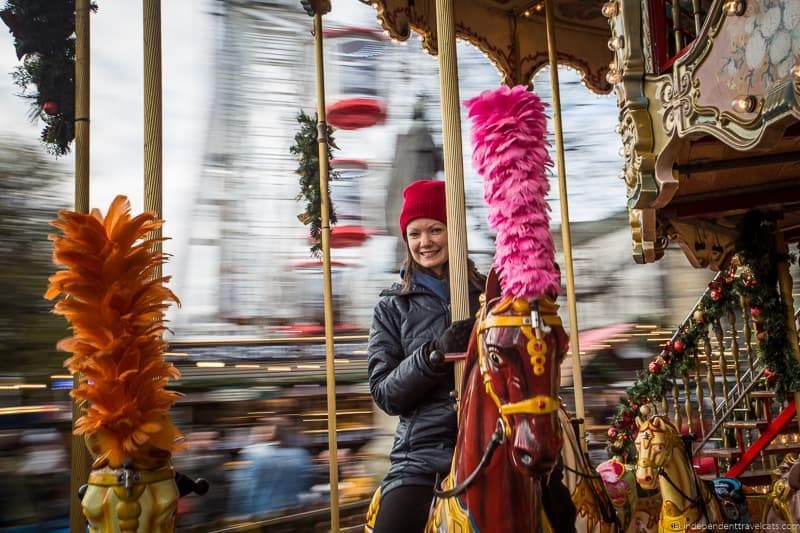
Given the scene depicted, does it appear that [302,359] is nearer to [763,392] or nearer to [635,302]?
[763,392]

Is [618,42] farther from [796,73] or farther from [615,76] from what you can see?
[796,73]

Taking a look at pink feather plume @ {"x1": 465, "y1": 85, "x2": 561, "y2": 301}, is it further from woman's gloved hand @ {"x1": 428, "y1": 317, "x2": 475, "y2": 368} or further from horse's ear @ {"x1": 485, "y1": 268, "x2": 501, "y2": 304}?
woman's gloved hand @ {"x1": 428, "y1": 317, "x2": 475, "y2": 368}

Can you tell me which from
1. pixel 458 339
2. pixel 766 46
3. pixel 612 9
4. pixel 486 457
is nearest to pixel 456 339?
pixel 458 339

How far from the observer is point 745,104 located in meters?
3.72

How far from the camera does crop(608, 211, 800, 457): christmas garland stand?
20.4ft

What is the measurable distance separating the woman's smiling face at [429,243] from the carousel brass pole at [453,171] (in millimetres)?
223

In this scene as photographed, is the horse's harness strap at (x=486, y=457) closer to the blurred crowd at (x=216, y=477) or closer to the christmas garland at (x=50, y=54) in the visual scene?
the christmas garland at (x=50, y=54)

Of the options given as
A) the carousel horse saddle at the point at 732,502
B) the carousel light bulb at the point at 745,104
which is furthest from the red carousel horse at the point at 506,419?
the carousel horse saddle at the point at 732,502

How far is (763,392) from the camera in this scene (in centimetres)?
672

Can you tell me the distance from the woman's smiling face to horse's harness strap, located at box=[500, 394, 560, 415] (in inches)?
45.4

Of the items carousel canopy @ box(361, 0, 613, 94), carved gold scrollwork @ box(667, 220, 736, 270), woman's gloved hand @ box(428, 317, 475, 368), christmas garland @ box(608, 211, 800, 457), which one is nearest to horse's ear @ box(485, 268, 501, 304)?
woman's gloved hand @ box(428, 317, 475, 368)

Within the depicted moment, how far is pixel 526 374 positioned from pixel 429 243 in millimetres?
1172

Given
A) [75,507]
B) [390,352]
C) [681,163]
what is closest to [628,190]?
[681,163]

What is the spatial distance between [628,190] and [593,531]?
1.93 metres
